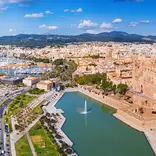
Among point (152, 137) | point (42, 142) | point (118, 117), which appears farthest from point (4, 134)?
point (152, 137)

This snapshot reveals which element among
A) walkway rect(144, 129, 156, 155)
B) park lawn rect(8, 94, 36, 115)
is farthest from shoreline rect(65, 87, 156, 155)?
park lawn rect(8, 94, 36, 115)

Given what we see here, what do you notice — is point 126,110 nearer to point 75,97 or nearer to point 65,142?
point 65,142

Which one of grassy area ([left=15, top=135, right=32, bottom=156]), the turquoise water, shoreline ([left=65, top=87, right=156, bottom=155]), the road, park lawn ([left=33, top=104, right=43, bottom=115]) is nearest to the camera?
grassy area ([left=15, top=135, right=32, bottom=156])

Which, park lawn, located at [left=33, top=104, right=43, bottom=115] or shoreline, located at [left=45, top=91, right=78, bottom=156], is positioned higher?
park lawn, located at [left=33, top=104, right=43, bottom=115]

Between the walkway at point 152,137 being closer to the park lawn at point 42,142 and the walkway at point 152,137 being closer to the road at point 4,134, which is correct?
the park lawn at point 42,142

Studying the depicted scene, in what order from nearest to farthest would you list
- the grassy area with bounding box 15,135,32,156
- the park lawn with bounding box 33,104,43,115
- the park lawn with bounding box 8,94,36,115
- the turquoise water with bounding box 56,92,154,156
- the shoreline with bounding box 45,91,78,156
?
the grassy area with bounding box 15,135,32,156 → the turquoise water with bounding box 56,92,154,156 → the shoreline with bounding box 45,91,78,156 → the park lawn with bounding box 33,104,43,115 → the park lawn with bounding box 8,94,36,115

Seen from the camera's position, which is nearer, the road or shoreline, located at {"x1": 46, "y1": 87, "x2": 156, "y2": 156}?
the road

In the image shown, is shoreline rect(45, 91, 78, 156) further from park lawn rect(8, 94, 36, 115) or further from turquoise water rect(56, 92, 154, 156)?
park lawn rect(8, 94, 36, 115)

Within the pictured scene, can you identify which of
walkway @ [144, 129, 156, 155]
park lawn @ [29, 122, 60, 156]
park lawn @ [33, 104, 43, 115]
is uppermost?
park lawn @ [29, 122, 60, 156]
